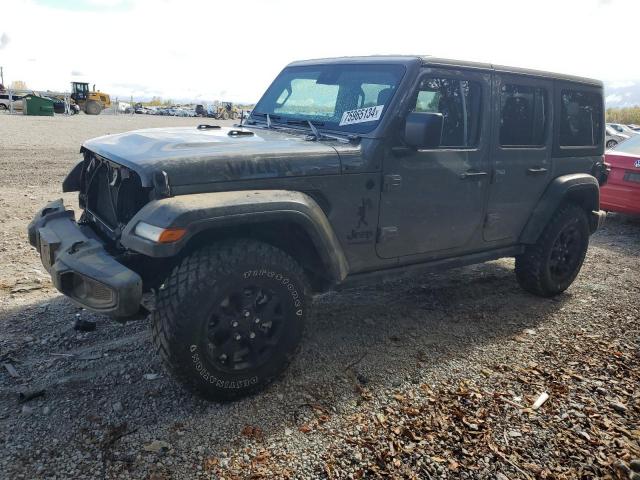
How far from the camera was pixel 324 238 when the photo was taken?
121 inches

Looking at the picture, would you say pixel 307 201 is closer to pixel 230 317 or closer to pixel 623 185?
pixel 230 317

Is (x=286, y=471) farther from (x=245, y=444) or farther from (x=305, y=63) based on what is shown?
(x=305, y=63)

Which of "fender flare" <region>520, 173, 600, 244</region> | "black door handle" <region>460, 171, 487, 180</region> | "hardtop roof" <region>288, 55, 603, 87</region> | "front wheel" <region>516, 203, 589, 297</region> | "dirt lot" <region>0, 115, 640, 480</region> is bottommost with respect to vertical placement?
"dirt lot" <region>0, 115, 640, 480</region>

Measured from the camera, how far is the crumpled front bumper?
8.57 feet

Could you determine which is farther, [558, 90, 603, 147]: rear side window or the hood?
[558, 90, 603, 147]: rear side window

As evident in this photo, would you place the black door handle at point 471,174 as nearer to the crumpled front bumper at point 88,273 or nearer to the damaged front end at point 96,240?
the damaged front end at point 96,240

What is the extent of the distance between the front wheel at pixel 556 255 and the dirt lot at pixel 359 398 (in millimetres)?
186

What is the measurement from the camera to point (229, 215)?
8.89 feet

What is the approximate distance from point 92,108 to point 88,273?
41.1m

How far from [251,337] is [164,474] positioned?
81 centimetres

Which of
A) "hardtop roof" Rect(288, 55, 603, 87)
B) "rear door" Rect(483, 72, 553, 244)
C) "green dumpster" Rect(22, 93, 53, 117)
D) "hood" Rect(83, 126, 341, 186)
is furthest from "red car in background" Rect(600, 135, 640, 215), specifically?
"green dumpster" Rect(22, 93, 53, 117)

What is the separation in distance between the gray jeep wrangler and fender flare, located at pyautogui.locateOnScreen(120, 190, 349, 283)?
0.01 meters

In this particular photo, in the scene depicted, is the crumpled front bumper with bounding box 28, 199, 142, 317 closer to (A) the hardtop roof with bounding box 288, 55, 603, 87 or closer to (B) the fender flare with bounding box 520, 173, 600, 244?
(A) the hardtop roof with bounding box 288, 55, 603, 87

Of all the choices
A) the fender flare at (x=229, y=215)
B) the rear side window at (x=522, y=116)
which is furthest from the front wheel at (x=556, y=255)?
the fender flare at (x=229, y=215)
